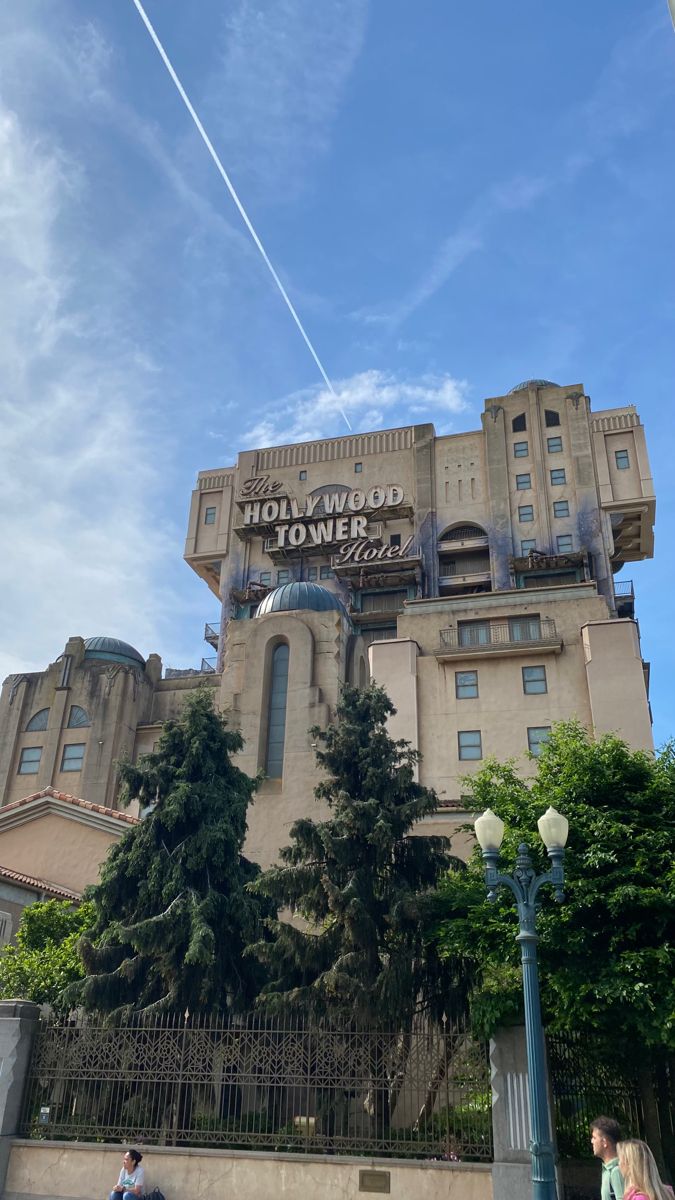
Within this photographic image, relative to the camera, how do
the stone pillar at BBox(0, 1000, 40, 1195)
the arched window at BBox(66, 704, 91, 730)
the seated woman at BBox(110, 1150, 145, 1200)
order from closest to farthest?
the seated woman at BBox(110, 1150, 145, 1200), the stone pillar at BBox(0, 1000, 40, 1195), the arched window at BBox(66, 704, 91, 730)

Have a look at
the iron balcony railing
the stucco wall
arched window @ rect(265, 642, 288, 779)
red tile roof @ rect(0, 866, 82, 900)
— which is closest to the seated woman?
the stucco wall

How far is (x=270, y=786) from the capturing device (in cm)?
3628

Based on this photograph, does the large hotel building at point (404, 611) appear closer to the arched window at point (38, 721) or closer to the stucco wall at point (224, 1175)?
the arched window at point (38, 721)

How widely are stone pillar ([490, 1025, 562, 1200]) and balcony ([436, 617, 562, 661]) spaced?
92.3ft

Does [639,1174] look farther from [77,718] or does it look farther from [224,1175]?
[77,718]

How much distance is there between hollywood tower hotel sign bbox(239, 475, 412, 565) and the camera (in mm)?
57531

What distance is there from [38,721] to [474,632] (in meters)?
25.1

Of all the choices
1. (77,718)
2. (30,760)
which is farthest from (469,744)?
(30,760)

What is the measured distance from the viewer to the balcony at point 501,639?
4153 centimetres

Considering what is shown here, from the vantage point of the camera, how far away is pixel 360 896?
16.8 meters

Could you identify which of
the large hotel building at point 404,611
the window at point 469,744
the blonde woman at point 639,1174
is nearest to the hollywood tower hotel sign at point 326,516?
the large hotel building at point 404,611

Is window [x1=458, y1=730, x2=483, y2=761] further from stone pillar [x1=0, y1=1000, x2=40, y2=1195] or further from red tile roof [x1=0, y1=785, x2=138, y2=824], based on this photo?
stone pillar [x1=0, y1=1000, x2=40, y2=1195]

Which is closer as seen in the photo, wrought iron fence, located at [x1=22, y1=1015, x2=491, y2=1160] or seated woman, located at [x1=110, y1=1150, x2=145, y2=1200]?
seated woman, located at [x1=110, y1=1150, x2=145, y2=1200]

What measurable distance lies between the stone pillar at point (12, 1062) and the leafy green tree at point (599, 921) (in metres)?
7.49
